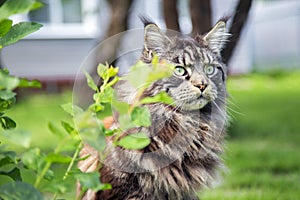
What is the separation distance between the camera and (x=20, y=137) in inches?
A: 53.9

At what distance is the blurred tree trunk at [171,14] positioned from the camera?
660 centimetres

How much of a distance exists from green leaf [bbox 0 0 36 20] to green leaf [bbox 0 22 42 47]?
0.15 metres

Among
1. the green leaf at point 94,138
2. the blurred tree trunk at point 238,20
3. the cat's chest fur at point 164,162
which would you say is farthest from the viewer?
the blurred tree trunk at point 238,20

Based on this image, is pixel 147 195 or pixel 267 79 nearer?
pixel 147 195

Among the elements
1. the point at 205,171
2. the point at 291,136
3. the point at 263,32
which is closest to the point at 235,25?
the point at 291,136

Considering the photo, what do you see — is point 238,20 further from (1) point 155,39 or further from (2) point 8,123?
(2) point 8,123

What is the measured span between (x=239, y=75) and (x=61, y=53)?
17.6 feet

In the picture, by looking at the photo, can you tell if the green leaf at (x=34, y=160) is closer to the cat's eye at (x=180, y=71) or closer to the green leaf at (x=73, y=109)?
the green leaf at (x=73, y=109)

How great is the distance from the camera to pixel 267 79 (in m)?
16.7

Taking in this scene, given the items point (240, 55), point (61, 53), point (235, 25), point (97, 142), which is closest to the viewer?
point (97, 142)

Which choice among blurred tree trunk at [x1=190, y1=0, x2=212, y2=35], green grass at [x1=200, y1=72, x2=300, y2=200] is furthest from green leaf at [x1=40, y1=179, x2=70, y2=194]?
blurred tree trunk at [x1=190, y1=0, x2=212, y2=35]

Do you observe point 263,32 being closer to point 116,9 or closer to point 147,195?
point 116,9

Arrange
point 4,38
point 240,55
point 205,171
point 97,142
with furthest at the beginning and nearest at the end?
point 240,55 → point 205,171 → point 4,38 → point 97,142

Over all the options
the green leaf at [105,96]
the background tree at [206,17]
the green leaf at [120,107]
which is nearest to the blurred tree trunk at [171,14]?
the background tree at [206,17]
